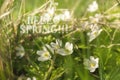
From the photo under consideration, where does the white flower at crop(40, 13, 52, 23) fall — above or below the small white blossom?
above

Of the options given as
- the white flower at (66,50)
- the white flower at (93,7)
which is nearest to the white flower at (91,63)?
the white flower at (66,50)

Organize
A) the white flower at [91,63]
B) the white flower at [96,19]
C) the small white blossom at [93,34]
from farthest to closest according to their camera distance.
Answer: the white flower at [96,19], the small white blossom at [93,34], the white flower at [91,63]

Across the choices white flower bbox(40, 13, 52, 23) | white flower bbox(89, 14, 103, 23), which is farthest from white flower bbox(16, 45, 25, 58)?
white flower bbox(89, 14, 103, 23)

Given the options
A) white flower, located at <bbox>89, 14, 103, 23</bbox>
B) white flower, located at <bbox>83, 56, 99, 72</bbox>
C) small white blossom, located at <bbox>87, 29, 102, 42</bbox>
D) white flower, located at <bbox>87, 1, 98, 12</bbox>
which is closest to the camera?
white flower, located at <bbox>83, 56, 99, 72</bbox>

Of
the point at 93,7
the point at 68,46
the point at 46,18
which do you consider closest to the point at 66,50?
the point at 68,46

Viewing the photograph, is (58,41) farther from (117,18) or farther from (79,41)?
(117,18)

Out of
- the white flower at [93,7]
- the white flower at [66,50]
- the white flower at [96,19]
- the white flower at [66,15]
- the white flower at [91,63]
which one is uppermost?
the white flower at [93,7]

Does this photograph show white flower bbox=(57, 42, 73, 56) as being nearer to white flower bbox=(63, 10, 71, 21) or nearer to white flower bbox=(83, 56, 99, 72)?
white flower bbox=(83, 56, 99, 72)

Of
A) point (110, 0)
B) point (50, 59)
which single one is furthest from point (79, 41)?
point (110, 0)

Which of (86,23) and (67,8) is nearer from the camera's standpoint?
(86,23)

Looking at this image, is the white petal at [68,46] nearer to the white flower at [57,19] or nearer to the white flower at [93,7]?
the white flower at [57,19]

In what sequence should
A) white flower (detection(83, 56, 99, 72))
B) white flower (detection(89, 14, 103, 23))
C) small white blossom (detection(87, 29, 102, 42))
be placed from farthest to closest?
1. white flower (detection(89, 14, 103, 23))
2. small white blossom (detection(87, 29, 102, 42))
3. white flower (detection(83, 56, 99, 72))
